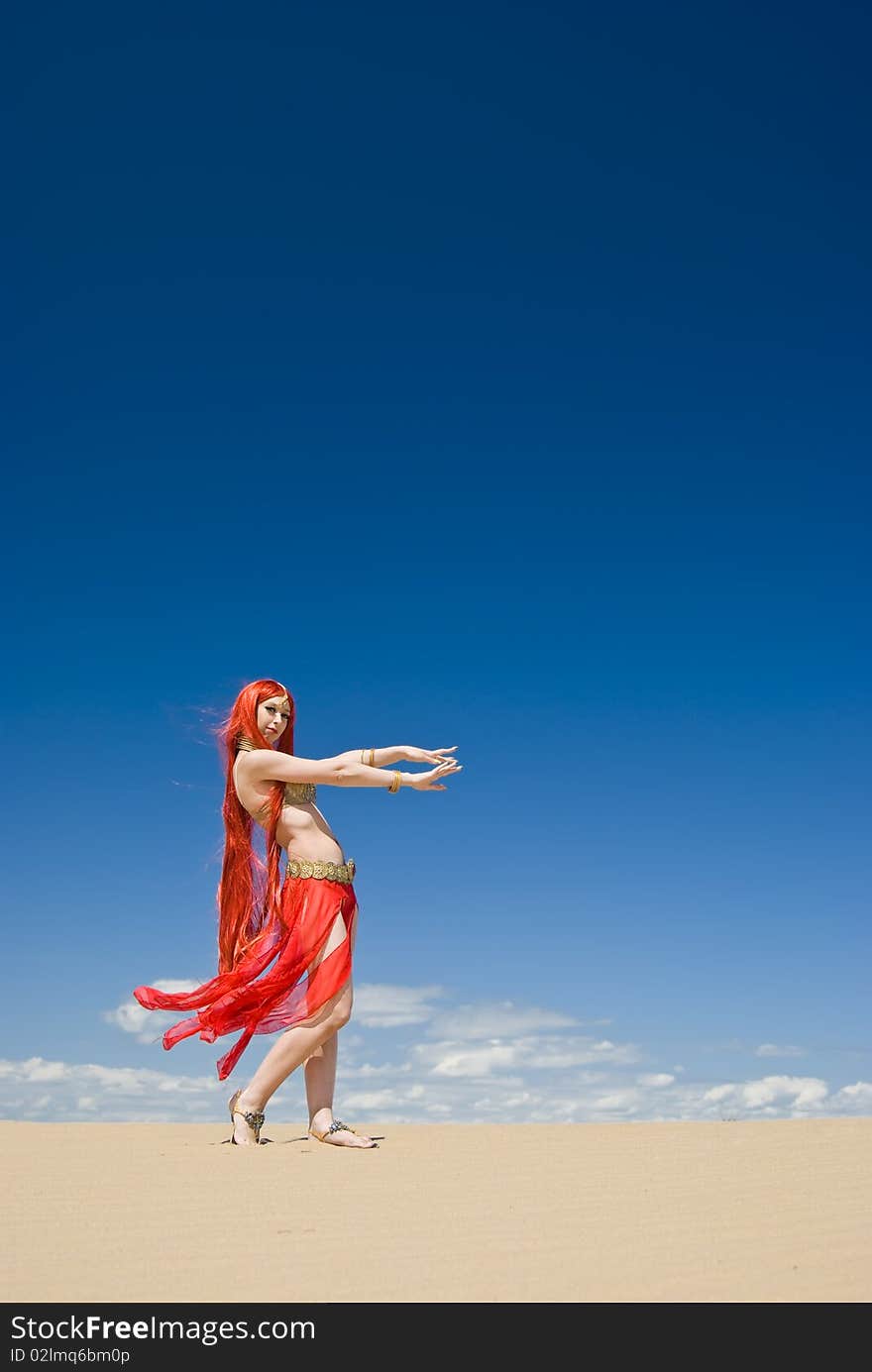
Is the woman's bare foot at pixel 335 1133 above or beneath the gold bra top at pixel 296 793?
beneath

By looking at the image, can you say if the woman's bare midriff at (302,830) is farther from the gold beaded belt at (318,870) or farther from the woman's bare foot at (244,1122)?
the woman's bare foot at (244,1122)

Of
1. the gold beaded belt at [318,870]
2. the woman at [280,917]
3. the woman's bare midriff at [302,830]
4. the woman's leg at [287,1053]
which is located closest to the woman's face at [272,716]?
the woman at [280,917]

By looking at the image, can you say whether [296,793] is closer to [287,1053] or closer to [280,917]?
[280,917]

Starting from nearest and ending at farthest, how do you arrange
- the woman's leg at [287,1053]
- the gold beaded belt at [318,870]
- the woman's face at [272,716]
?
1. the woman's leg at [287,1053]
2. the gold beaded belt at [318,870]
3. the woman's face at [272,716]

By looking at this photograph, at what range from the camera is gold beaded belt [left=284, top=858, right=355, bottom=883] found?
352 inches

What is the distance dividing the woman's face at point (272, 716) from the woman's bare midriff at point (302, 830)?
1.39ft

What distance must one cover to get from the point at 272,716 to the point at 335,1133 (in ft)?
9.94

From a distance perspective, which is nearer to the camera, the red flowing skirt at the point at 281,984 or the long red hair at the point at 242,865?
the red flowing skirt at the point at 281,984

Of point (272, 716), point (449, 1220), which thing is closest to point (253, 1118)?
point (272, 716)

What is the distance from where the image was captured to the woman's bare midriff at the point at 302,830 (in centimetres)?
904

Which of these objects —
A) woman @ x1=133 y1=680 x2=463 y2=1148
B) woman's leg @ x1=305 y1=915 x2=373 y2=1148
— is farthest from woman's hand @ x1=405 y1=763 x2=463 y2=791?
woman's leg @ x1=305 y1=915 x2=373 y2=1148

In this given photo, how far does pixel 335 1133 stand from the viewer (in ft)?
27.4

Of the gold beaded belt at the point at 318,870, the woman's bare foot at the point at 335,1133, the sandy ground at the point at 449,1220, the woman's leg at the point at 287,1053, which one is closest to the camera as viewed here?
the sandy ground at the point at 449,1220
